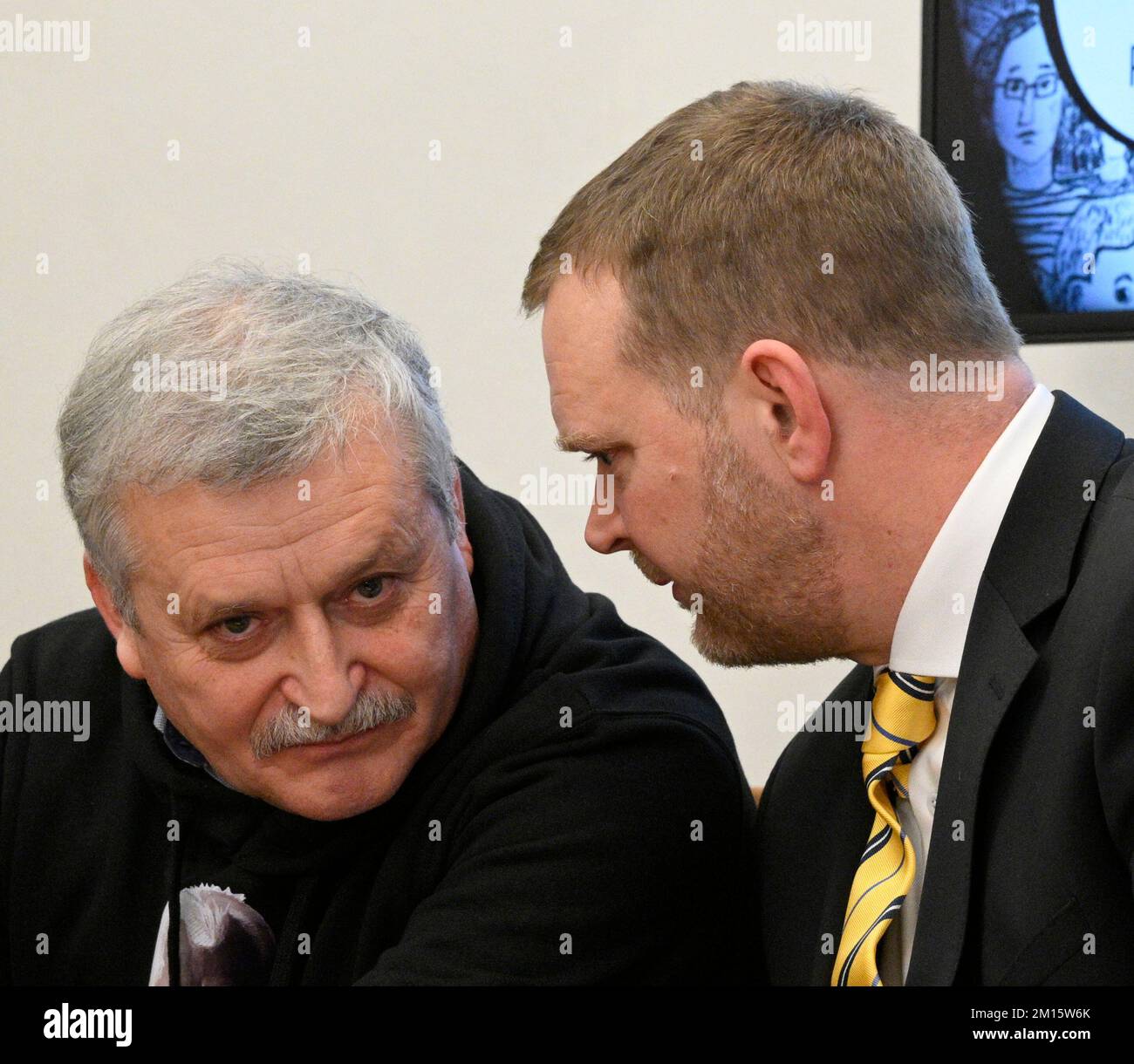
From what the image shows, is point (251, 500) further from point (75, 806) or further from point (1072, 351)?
point (1072, 351)

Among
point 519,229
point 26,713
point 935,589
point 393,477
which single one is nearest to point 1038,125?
point 519,229

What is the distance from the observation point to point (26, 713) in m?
1.53

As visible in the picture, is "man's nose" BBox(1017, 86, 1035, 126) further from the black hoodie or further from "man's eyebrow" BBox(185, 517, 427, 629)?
"man's eyebrow" BBox(185, 517, 427, 629)

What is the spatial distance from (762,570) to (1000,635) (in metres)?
0.22

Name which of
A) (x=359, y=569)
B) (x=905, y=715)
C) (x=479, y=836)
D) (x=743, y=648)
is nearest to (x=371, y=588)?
(x=359, y=569)

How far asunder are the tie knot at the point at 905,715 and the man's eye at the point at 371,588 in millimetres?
438

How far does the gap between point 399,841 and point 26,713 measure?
457 mm

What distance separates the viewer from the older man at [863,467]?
113 centimetres

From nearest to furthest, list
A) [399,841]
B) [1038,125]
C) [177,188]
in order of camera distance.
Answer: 1. [399,841]
2. [1038,125]
3. [177,188]

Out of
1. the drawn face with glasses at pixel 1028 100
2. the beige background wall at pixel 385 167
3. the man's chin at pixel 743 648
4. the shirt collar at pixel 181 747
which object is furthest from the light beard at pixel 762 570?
the drawn face with glasses at pixel 1028 100

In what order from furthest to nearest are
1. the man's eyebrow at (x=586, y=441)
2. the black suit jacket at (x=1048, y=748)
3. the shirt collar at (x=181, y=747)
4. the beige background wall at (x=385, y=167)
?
the beige background wall at (x=385, y=167), the shirt collar at (x=181, y=747), the man's eyebrow at (x=586, y=441), the black suit jacket at (x=1048, y=748)

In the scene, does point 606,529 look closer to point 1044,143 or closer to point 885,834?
point 885,834

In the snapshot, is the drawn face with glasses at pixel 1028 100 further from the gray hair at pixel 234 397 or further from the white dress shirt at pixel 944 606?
the gray hair at pixel 234 397

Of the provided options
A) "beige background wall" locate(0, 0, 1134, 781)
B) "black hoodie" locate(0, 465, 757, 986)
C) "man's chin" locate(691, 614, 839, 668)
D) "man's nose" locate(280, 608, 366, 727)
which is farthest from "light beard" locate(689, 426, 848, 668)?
"beige background wall" locate(0, 0, 1134, 781)
